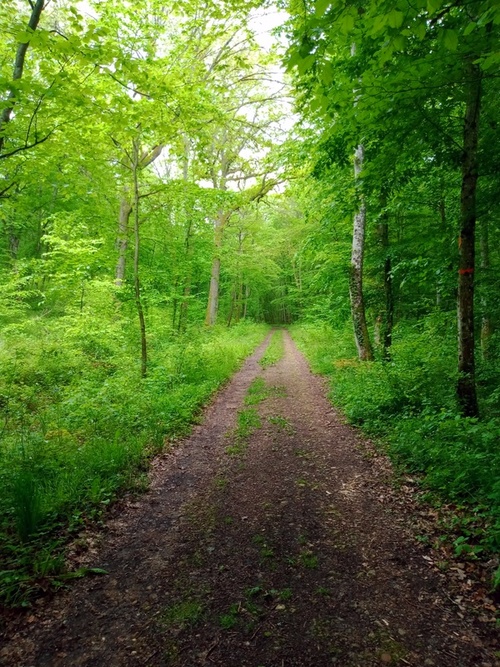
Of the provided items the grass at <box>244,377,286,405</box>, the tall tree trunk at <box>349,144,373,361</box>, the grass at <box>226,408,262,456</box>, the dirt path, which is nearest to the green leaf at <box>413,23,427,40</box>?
the dirt path

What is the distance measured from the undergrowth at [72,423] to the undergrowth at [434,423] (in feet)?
13.3

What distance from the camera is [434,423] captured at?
5.72 meters

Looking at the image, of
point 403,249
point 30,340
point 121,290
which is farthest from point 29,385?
point 403,249

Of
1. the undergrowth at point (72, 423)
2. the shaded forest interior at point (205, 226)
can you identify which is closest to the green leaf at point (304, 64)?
the shaded forest interior at point (205, 226)

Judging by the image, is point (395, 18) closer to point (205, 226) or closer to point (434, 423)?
point (434, 423)

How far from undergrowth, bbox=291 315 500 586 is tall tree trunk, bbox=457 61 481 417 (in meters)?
0.45

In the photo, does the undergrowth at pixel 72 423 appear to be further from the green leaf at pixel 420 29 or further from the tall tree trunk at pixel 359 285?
the green leaf at pixel 420 29

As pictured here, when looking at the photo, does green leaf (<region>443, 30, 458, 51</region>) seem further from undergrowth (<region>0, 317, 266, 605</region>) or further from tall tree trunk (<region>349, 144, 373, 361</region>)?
tall tree trunk (<region>349, 144, 373, 361</region>)

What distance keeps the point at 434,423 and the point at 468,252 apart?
9.18 ft

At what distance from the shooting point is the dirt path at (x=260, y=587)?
2709mm

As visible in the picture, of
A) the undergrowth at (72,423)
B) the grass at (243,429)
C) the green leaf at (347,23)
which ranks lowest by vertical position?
the grass at (243,429)

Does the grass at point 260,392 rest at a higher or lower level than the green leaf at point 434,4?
lower

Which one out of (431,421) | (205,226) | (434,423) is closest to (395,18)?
(434,423)

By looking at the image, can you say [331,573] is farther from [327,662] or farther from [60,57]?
[60,57]
